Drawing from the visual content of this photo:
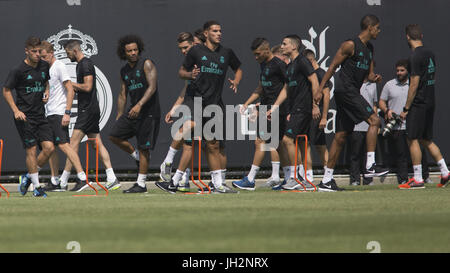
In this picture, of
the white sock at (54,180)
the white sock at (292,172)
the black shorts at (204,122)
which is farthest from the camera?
the white sock at (54,180)

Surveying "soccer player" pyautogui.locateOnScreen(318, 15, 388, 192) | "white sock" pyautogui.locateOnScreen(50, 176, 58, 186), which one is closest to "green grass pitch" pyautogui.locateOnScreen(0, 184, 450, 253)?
"soccer player" pyautogui.locateOnScreen(318, 15, 388, 192)

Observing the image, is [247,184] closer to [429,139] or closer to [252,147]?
[252,147]

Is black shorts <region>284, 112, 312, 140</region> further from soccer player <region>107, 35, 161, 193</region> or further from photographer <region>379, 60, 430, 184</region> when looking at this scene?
photographer <region>379, 60, 430, 184</region>

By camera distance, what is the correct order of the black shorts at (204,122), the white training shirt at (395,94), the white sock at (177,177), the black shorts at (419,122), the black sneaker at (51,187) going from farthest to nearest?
the white training shirt at (395,94), the black sneaker at (51,187), the black shorts at (419,122), the white sock at (177,177), the black shorts at (204,122)

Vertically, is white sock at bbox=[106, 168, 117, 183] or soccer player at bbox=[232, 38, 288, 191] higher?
soccer player at bbox=[232, 38, 288, 191]

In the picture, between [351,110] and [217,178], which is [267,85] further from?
[217,178]

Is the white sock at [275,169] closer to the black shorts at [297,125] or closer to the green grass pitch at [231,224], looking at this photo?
the black shorts at [297,125]

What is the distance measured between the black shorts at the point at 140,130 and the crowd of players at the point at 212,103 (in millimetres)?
14

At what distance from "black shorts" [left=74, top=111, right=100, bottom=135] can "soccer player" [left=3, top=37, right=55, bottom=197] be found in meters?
1.29

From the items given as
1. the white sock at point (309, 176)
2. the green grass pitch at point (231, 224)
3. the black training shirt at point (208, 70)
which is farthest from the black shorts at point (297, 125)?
the green grass pitch at point (231, 224)

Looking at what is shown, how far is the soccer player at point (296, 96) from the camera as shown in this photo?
11094 mm

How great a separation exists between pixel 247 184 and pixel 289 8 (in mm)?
3318

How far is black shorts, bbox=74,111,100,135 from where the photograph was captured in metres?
12.2
